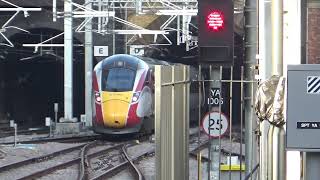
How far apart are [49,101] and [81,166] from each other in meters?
27.2

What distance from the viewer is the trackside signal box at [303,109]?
535cm

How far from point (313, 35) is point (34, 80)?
38.0m

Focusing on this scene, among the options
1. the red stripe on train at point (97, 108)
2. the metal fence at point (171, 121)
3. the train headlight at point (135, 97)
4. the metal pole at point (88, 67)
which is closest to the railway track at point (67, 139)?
the red stripe on train at point (97, 108)

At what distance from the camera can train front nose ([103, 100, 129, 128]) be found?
27.3 m

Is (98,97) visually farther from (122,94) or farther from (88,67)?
(88,67)

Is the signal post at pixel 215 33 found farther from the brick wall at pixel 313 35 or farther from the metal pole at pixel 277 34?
the metal pole at pixel 277 34

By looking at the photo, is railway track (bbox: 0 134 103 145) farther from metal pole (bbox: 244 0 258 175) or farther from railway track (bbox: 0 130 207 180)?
metal pole (bbox: 244 0 258 175)

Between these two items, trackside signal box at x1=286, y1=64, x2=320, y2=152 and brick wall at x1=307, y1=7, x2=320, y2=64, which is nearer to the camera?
trackside signal box at x1=286, y1=64, x2=320, y2=152

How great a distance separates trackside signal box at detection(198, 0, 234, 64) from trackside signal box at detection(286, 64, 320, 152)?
15.6ft

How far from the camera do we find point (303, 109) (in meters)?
5.38

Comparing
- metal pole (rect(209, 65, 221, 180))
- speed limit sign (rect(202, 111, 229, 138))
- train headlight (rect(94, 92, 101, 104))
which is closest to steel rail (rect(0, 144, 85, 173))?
train headlight (rect(94, 92, 101, 104))

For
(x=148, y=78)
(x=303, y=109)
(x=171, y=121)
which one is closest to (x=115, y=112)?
(x=148, y=78)

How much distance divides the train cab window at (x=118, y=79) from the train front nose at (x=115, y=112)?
21.5 inches

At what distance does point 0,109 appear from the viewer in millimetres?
40750
